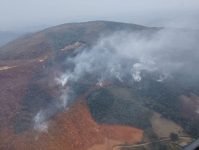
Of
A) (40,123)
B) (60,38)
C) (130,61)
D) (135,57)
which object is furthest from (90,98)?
(60,38)

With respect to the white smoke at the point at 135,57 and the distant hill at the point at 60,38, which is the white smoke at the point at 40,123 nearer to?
the white smoke at the point at 135,57

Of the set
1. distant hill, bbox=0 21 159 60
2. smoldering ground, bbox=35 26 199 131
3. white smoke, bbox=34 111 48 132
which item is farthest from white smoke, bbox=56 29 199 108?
white smoke, bbox=34 111 48 132

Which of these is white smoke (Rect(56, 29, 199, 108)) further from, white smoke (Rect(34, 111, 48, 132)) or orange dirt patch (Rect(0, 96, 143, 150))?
orange dirt patch (Rect(0, 96, 143, 150))

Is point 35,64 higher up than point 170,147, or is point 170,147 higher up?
point 35,64

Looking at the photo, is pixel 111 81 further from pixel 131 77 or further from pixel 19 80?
pixel 19 80

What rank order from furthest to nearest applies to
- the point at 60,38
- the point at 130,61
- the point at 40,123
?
1. the point at 60,38
2. the point at 130,61
3. the point at 40,123

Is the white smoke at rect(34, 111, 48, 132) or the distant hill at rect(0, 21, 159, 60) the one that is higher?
the distant hill at rect(0, 21, 159, 60)

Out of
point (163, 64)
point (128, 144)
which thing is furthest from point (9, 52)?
point (128, 144)

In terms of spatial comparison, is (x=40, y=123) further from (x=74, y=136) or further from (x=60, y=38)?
(x=60, y=38)

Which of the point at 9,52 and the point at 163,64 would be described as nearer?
the point at 163,64

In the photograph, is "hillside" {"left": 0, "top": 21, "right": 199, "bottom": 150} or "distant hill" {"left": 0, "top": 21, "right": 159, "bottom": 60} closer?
"hillside" {"left": 0, "top": 21, "right": 199, "bottom": 150}

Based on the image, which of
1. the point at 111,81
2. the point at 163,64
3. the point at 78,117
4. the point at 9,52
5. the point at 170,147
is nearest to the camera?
the point at 170,147
